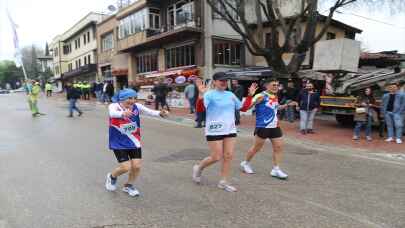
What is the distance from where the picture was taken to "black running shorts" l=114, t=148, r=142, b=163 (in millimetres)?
4750

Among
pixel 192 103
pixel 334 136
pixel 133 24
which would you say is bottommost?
pixel 334 136

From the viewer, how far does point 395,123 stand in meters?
9.48

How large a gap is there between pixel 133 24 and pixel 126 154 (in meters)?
24.8

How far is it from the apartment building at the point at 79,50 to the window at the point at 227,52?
20.7 metres

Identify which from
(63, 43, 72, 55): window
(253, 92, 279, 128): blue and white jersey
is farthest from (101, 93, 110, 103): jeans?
(63, 43, 72, 55): window

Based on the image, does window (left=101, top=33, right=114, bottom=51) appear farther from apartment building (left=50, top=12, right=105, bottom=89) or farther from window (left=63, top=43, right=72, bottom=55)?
window (left=63, top=43, right=72, bottom=55)

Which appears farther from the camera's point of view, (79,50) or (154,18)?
(79,50)

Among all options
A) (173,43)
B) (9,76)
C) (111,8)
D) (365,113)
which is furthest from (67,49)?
(9,76)

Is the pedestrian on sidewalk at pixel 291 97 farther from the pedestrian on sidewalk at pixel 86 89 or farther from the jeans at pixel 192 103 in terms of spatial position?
the pedestrian on sidewalk at pixel 86 89

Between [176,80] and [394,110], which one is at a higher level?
[176,80]

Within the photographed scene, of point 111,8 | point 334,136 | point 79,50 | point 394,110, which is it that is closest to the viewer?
point 394,110

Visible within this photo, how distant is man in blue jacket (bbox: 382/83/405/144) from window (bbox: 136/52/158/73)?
1985cm

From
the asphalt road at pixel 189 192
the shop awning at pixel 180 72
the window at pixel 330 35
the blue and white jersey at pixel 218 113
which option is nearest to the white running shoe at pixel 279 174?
the asphalt road at pixel 189 192

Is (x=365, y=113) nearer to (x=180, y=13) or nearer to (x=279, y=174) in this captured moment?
(x=279, y=174)
